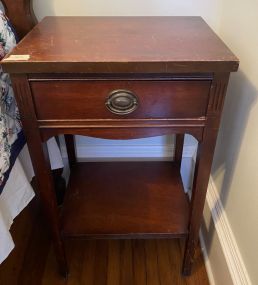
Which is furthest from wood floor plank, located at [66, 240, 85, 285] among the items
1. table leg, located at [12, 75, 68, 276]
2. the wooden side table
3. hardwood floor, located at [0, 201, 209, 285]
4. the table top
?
the table top

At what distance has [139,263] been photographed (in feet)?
3.37

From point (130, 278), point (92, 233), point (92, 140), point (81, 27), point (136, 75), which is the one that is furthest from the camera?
point (92, 140)

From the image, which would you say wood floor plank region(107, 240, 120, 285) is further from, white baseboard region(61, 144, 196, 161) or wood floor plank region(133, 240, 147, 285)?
white baseboard region(61, 144, 196, 161)

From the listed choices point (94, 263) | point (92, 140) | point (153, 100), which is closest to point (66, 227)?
point (94, 263)

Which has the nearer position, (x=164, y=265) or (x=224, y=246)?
(x=224, y=246)

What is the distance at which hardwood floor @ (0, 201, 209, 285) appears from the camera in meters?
0.97

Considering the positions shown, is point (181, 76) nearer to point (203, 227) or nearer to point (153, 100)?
point (153, 100)

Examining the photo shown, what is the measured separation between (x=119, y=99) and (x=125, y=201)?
18.4 inches

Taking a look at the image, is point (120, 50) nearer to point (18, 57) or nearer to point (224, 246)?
point (18, 57)

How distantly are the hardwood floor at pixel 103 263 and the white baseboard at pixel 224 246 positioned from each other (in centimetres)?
5

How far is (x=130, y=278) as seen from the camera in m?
0.98

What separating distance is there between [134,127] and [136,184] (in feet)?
1.42

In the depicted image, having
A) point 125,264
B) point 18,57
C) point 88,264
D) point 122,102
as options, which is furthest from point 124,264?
point 18,57

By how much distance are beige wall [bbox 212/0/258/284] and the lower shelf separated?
0.53 feet
